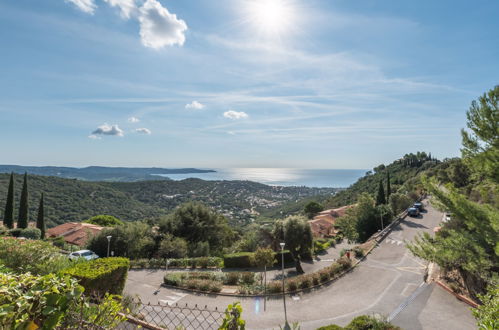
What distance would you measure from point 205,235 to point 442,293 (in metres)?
20.5

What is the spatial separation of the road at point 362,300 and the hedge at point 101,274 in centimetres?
345

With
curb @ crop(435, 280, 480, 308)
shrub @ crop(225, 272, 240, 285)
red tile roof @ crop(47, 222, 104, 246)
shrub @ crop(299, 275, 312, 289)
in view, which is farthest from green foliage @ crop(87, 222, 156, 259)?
curb @ crop(435, 280, 480, 308)

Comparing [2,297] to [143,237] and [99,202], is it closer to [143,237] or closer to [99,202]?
[143,237]

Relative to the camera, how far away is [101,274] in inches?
331

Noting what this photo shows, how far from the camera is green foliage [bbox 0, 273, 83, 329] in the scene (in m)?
1.61

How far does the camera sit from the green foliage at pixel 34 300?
161cm

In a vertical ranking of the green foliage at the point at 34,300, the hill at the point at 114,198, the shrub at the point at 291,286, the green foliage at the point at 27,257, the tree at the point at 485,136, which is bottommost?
the hill at the point at 114,198

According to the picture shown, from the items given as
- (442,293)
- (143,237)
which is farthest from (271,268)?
(143,237)

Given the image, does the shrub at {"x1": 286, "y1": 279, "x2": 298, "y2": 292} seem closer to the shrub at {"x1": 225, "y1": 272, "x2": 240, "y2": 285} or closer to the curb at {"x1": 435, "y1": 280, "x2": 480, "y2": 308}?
the shrub at {"x1": 225, "y1": 272, "x2": 240, "y2": 285}

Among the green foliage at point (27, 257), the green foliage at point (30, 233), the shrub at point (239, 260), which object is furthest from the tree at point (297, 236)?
the green foliage at point (30, 233)

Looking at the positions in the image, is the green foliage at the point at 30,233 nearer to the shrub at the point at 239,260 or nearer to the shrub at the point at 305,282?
the shrub at the point at 239,260

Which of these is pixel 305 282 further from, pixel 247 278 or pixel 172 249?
pixel 172 249

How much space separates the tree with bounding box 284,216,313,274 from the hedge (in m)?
10.6

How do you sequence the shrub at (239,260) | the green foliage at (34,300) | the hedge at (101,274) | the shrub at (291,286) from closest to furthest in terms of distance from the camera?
the green foliage at (34,300)
the hedge at (101,274)
the shrub at (291,286)
the shrub at (239,260)
